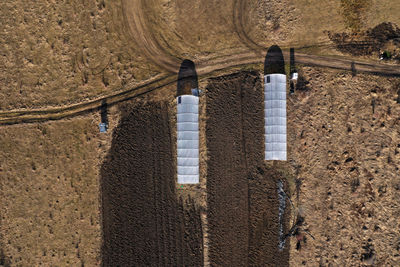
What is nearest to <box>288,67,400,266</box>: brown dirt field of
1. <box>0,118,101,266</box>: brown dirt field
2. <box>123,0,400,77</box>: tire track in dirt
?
<box>123,0,400,77</box>: tire track in dirt

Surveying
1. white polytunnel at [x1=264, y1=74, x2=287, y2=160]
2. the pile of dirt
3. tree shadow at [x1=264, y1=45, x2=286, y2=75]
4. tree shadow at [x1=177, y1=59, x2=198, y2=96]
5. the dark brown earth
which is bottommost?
the dark brown earth

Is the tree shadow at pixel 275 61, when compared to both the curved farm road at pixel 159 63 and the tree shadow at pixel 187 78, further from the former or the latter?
the tree shadow at pixel 187 78

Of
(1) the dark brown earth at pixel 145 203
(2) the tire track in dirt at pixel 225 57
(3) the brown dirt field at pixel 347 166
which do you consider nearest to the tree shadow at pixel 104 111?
(1) the dark brown earth at pixel 145 203

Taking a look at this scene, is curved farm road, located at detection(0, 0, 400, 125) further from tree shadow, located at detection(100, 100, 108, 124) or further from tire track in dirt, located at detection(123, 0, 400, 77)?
tree shadow, located at detection(100, 100, 108, 124)

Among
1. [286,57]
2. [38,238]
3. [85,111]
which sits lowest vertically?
[38,238]

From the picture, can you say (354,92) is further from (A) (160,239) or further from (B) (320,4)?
(A) (160,239)

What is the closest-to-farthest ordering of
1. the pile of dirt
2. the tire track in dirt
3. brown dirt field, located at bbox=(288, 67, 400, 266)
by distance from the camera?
brown dirt field, located at bbox=(288, 67, 400, 266) < the pile of dirt < the tire track in dirt

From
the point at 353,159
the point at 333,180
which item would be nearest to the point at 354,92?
the point at 353,159
